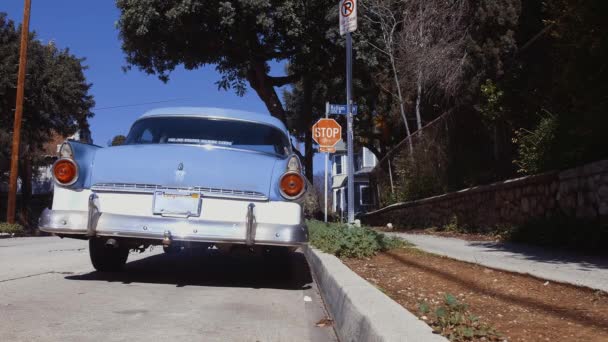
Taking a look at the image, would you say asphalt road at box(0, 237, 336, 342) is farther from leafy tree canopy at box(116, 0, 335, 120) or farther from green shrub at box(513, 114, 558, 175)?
leafy tree canopy at box(116, 0, 335, 120)

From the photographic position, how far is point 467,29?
11.7 metres

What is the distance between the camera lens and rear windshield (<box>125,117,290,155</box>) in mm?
6273

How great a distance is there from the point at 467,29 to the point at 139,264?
26.0 feet

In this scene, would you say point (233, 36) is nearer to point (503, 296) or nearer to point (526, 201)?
point (526, 201)

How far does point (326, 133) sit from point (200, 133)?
309 inches

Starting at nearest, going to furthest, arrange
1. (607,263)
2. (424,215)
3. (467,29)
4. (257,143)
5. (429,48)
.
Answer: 1. (607,263)
2. (257,143)
3. (467,29)
4. (429,48)
5. (424,215)

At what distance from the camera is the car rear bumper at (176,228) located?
5113 mm

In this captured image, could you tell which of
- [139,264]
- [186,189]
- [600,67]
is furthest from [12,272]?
[600,67]

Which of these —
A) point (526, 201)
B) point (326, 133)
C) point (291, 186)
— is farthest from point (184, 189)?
point (326, 133)

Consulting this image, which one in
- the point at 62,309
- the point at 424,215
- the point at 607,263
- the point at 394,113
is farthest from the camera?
the point at 394,113

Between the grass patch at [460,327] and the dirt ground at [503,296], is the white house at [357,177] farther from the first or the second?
the grass patch at [460,327]

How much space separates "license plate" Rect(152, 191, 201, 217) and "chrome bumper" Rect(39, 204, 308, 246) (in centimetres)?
6

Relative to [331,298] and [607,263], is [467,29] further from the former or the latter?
[331,298]

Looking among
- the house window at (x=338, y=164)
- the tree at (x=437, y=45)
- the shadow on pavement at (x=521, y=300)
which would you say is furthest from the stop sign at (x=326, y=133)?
the house window at (x=338, y=164)
